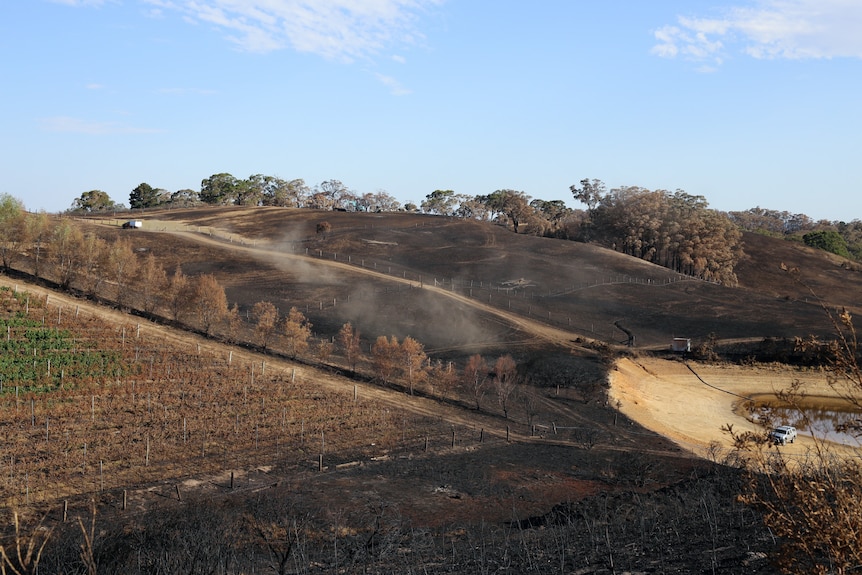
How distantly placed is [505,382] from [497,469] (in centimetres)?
1933

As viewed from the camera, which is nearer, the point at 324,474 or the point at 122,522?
the point at 122,522

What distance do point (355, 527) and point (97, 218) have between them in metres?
131

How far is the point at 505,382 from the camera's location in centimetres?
6012

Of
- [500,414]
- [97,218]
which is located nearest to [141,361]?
[500,414]

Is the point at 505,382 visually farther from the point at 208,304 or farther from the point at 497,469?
the point at 208,304

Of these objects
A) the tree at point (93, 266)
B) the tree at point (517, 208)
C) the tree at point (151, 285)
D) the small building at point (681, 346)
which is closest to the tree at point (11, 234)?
the tree at point (93, 266)

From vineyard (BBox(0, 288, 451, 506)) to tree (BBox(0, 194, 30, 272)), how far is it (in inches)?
752

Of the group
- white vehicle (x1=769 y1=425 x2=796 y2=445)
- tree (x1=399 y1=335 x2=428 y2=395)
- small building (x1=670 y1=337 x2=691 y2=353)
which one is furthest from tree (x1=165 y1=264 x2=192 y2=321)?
white vehicle (x1=769 y1=425 x2=796 y2=445)

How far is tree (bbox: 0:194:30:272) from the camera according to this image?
261ft

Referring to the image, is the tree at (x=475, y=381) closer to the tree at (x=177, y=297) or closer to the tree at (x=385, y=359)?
the tree at (x=385, y=359)

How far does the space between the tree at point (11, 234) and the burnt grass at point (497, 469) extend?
24.0 m

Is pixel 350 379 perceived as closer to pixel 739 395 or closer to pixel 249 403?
pixel 249 403

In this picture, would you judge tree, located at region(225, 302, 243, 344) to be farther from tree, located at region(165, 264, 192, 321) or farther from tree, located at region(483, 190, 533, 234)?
tree, located at region(483, 190, 533, 234)

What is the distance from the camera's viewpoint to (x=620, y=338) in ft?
259
